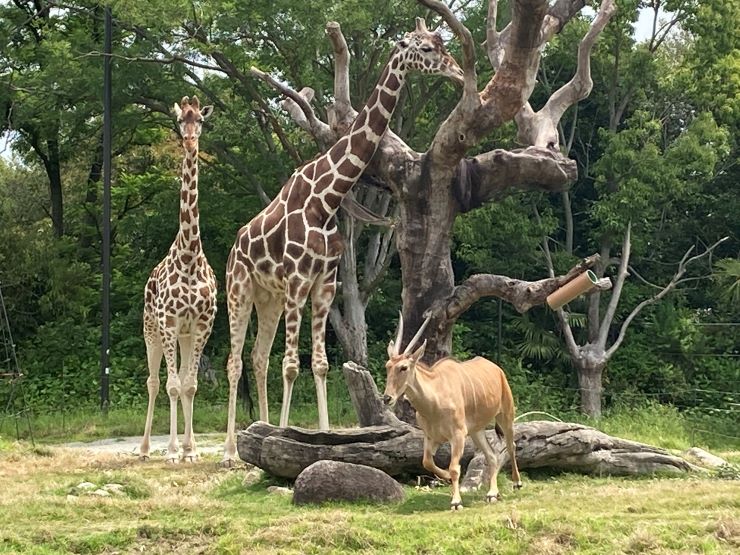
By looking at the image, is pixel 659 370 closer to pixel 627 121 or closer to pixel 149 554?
pixel 627 121

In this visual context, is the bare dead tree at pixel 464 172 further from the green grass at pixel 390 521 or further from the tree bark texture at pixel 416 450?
the green grass at pixel 390 521

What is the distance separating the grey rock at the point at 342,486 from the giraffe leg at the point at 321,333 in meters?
2.24

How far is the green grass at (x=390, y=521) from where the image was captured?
20.9 feet

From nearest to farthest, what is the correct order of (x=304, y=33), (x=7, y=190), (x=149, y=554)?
(x=149, y=554) < (x=304, y=33) < (x=7, y=190)

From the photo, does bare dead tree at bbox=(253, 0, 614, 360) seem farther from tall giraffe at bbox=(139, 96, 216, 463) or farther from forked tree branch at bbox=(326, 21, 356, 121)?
tall giraffe at bbox=(139, 96, 216, 463)

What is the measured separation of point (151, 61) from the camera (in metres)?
17.7

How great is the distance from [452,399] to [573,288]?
2017 mm

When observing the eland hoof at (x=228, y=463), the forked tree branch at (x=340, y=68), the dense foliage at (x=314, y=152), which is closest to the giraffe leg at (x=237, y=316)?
the eland hoof at (x=228, y=463)

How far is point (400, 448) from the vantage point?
8898mm

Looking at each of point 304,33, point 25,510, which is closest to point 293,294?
point 25,510

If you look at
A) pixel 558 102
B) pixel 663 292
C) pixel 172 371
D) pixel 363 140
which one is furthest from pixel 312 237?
pixel 663 292

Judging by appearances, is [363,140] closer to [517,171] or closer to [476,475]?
[517,171]

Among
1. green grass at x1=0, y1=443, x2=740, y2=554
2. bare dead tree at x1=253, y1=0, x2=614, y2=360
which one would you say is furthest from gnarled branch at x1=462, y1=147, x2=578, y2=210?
green grass at x1=0, y1=443, x2=740, y2=554

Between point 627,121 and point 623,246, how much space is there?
2444 mm
